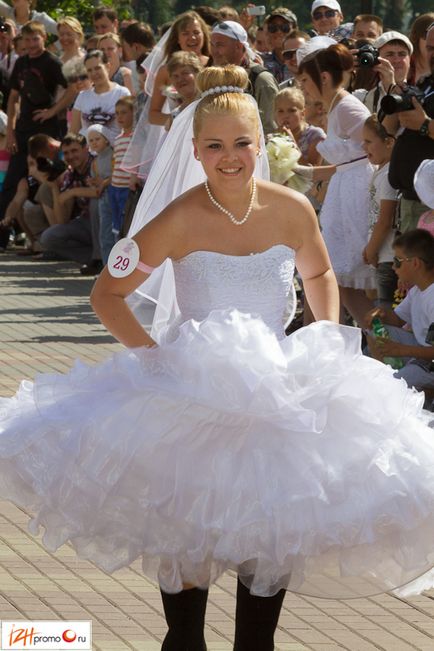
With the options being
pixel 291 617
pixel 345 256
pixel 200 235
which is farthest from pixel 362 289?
pixel 200 235

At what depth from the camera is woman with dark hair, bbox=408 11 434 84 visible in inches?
407

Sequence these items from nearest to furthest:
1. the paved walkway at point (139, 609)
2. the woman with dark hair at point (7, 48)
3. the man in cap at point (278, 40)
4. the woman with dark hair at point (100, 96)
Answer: the paved walkway at point (139, 609) < the man in cap at point (278, 40) < the woman with dark hair at point (100, 96) < the woman with dark hair at point (7, 48)

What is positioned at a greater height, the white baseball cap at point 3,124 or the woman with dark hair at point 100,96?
the woman with dark hair at point 100,96

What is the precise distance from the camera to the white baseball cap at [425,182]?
791cm

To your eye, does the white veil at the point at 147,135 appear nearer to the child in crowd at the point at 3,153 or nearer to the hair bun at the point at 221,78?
the child in crowd at the point at 3,153

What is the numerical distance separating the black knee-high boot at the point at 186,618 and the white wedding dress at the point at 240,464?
5.3 inches

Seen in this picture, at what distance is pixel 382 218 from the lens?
9.02 meters

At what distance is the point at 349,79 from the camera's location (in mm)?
9602

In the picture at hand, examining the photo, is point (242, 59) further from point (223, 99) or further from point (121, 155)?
point (223, 99)

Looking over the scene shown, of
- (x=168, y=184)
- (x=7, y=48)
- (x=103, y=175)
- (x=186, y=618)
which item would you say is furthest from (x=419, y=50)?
(x=7, y=48)

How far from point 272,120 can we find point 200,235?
6.87 metres

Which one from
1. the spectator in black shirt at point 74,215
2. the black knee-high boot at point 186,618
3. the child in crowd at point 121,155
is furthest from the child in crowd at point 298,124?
the black knee-high boot at point 186,618

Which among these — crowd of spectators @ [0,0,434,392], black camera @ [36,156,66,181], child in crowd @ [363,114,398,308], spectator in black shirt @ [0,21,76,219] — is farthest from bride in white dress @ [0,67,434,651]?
spectator in black shirt @ [0,21,76,219]

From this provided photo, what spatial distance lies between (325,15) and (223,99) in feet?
30.0
